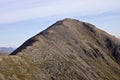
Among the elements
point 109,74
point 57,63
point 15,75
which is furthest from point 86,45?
point 15,75

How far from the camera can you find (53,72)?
461 feet

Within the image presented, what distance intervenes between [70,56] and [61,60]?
10923 mm

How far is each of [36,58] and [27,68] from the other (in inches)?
647

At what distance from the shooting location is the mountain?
12769 cm

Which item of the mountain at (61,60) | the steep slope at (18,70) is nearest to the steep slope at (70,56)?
the mountain at (61,60)

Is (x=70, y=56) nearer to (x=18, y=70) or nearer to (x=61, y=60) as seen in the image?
(x=61, y=60)

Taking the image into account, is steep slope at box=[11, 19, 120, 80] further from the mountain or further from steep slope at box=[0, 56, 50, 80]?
steep slope at box=[0, 56, 50, 80]

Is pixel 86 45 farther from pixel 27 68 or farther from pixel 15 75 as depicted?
pixel 15 75

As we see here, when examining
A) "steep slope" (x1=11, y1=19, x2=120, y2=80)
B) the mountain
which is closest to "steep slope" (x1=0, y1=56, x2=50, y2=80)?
the mountain

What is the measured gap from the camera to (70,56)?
16425cm

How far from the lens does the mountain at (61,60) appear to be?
12769 centimetres

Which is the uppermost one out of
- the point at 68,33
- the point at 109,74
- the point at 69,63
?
the point at 68,33

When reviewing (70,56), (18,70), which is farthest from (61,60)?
(18,70)

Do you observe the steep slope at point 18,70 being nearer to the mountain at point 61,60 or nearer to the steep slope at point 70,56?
the mountain at point 61,60
